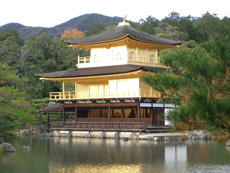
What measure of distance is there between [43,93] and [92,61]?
11547 millimetres

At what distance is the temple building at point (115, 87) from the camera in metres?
34.3

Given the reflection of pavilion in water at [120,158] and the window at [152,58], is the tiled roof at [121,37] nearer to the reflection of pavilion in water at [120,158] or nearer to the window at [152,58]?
the window at [152,58]

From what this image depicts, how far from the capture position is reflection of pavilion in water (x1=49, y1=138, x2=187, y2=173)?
18375 millimetres

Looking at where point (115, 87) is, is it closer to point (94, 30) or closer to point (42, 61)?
point (42, 61)

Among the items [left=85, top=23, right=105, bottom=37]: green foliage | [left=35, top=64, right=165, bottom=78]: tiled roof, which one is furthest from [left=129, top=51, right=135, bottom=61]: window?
[left=85, top=23, right=105, bottom=37]: green foliage

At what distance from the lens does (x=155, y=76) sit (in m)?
11.8

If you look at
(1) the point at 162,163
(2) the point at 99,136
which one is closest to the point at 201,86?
(1) the point at 162,163

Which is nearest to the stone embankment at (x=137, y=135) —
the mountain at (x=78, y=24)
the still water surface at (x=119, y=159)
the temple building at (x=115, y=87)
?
the temple building at (x=115, y=87)

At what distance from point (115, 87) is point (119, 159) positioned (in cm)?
1559

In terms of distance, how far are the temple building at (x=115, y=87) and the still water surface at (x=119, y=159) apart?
772 cm

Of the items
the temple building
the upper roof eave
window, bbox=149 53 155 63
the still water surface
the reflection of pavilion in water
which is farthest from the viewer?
window, bbox=149 53 155 63

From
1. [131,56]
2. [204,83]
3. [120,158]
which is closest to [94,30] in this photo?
[131,56]

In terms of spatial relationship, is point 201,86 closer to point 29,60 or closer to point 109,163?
point 109,163

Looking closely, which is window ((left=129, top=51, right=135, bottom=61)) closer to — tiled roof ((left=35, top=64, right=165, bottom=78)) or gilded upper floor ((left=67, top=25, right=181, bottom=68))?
gilded upper floor ((left=67, top=25, right=181, bottom=68))
